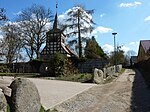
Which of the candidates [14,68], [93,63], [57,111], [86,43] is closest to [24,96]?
[57,111]

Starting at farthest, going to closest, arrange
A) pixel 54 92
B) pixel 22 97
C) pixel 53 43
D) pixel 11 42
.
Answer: pixel 53 43 < pixel 11 42 < pixel 54 92 < pixel 22 97

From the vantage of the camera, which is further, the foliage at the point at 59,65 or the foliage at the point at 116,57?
the foliage at the point at 116,57

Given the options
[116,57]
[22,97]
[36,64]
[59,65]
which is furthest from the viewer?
[116,57]

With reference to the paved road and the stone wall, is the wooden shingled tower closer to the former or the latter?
the paved road

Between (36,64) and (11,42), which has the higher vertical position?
(11,42)

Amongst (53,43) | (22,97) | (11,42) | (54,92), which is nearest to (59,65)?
(54,92)

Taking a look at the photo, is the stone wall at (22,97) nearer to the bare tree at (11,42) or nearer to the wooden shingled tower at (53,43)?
the bare tree at (11,42)

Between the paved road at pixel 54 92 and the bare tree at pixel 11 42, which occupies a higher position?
the bare tree at pixel 11 42

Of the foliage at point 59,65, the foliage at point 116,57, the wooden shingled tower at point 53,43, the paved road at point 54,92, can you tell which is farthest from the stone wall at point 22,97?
the wooden shingled tower at point 53,43

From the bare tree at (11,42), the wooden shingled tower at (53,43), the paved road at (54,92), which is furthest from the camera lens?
the wooden shingled tower at (53,43)

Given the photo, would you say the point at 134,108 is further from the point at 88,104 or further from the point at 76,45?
the point at 76,45

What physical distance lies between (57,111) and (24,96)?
2.01 m

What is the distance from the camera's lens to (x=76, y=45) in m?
51.5

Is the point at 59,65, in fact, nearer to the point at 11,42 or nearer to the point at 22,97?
the point at 22,97
